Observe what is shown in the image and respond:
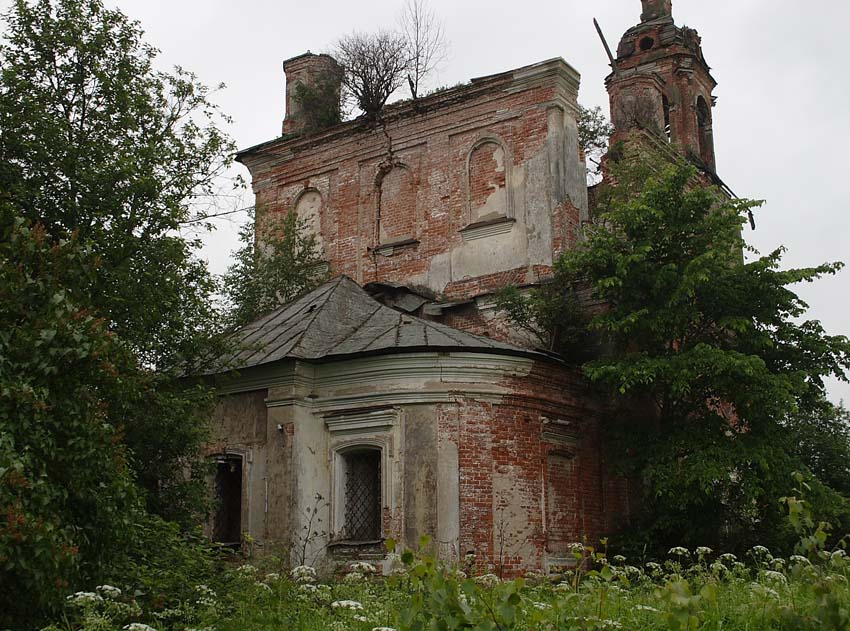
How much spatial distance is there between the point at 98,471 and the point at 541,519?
24.3 feet

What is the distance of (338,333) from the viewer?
48.6ft

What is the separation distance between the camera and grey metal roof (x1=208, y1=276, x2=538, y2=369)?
1354cm

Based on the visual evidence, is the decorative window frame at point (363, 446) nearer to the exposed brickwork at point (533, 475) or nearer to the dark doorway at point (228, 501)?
the exposed brickwork at point (533, 475)

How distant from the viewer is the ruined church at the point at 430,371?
42.9ft

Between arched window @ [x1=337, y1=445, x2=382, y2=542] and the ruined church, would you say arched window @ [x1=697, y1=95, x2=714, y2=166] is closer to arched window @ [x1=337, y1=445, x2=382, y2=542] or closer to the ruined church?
the ruined church

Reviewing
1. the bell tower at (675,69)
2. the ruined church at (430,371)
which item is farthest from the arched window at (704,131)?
the ruined church at (430,371)

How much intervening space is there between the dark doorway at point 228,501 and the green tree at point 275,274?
4201 mm

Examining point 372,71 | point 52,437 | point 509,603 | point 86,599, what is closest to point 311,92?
point 372,71

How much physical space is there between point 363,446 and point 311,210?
7805 millimetres

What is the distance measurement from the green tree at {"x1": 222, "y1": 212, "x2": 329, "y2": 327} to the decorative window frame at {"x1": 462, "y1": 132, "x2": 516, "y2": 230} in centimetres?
316

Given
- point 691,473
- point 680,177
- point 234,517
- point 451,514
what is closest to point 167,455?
point 234,517

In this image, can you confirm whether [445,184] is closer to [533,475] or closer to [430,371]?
[430,371]

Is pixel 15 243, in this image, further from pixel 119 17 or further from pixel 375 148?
pixel 375 148

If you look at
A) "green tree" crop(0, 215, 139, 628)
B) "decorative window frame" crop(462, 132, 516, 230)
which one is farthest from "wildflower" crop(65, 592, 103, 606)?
"decorative window frame" crop(462, 132, 516, 230)
